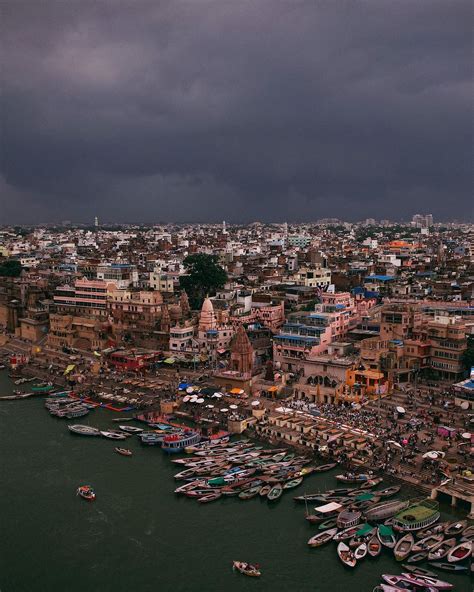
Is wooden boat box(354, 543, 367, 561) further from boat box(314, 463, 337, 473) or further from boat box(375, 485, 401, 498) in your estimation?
boat box(314, 463, 337, 473)

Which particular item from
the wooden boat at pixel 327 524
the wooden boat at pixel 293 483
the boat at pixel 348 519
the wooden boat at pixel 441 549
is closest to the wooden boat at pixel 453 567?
the wooden boat at pixel 441 549

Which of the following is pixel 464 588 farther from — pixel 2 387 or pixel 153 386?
pixel 2 387

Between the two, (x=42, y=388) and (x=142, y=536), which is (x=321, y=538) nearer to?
(x=142, y=536)

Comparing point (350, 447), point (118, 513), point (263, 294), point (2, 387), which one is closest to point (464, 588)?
point (350, 447)

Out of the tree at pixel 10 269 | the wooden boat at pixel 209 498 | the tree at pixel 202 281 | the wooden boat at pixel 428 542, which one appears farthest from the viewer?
the tree at pixel 10 269

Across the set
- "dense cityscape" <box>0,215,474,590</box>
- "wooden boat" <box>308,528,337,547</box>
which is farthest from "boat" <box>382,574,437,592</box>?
"wooden boat" <box>308,528,337,547</box>

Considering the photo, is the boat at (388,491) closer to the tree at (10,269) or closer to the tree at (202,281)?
the tree at (202,281)

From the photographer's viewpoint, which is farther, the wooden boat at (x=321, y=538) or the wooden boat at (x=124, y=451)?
the wooden boat at (x=124, y=451)
